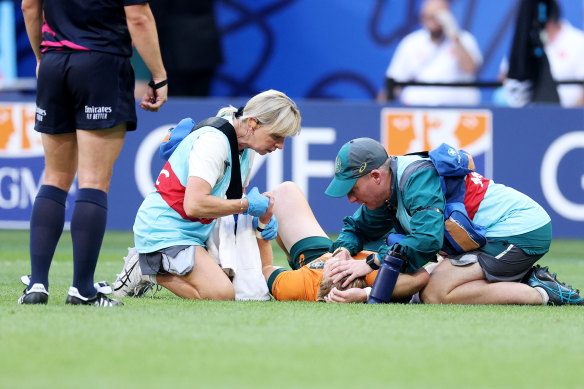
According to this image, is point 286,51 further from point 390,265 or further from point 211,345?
point 211,345

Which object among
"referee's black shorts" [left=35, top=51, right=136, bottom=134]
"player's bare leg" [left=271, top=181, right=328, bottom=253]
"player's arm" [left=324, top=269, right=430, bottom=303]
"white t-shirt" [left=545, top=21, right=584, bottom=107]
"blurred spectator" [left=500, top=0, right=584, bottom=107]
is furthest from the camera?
"white t-shirt" [left=545, top=21, right=584, bottom=107]

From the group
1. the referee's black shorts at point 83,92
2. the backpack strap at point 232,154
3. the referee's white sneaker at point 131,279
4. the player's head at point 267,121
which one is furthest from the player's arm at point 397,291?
the referee's black shorts at point 83,92

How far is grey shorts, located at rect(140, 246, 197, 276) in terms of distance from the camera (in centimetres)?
528

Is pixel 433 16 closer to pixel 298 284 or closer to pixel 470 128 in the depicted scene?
pixel 470 128

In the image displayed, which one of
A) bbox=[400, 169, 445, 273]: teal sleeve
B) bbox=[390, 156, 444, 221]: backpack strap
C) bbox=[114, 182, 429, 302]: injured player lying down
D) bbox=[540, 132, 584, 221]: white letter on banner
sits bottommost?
bbox=[540, 132, 584, 221]: white letter on banner

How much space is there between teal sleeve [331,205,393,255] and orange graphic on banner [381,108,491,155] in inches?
176

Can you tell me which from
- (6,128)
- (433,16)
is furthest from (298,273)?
(433,16)

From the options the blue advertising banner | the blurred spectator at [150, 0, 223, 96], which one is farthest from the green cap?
the blurred spectator at [150, 0, 223, 96]

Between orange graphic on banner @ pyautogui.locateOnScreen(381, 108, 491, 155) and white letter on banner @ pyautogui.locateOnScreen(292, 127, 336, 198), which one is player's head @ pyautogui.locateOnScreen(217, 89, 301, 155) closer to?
white letter on banner @ pyautogui.locateOnScreen(292, 127, 336, 198)

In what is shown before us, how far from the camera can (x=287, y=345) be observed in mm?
3693

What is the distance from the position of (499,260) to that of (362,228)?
2.65 feet

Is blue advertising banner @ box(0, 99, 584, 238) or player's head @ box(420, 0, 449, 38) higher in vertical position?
player's head @ box(420, 0, 449, 38)

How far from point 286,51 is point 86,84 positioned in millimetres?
9952

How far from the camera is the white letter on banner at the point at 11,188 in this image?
10.1m
